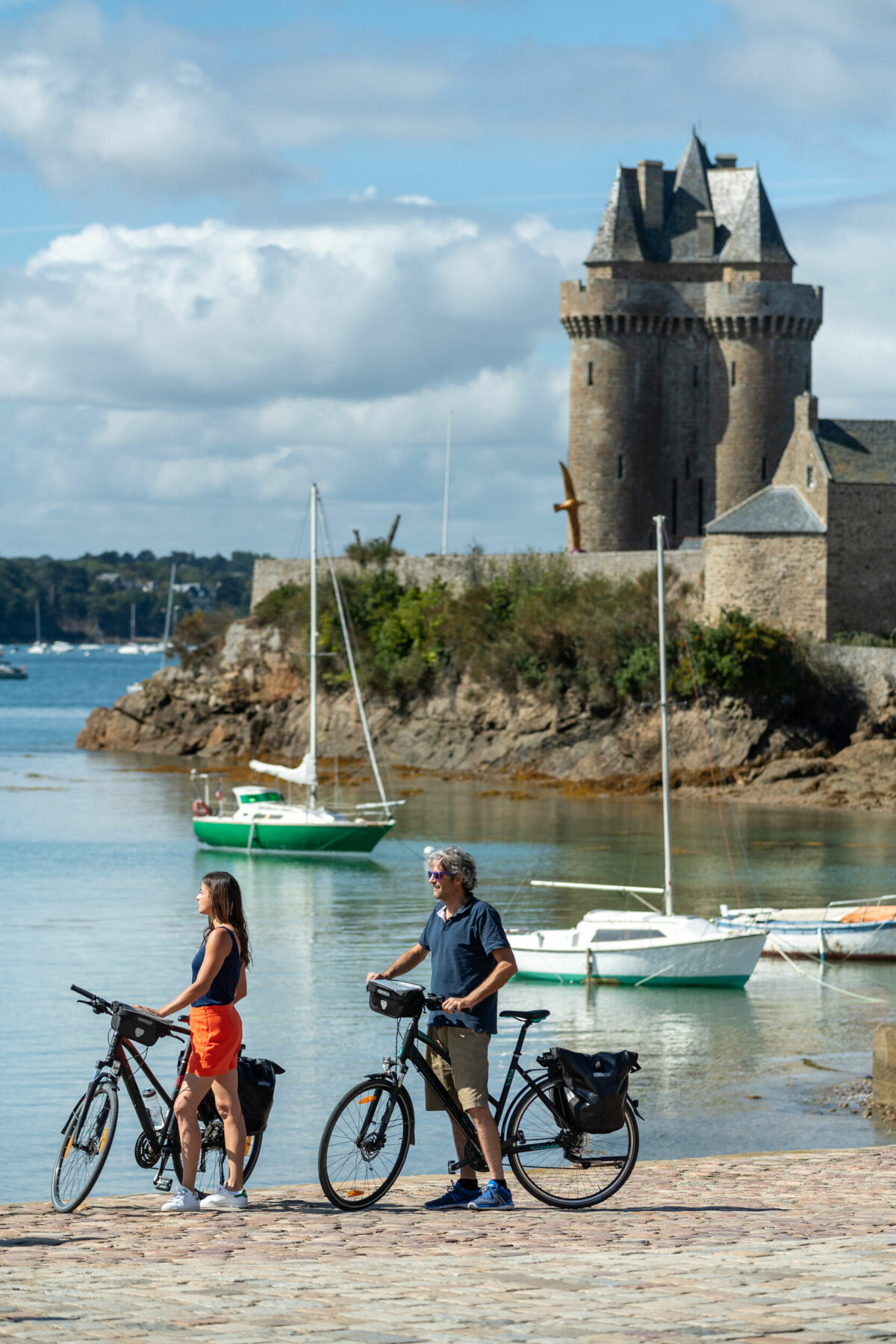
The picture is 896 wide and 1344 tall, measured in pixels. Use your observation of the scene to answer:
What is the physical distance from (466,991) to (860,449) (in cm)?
4499

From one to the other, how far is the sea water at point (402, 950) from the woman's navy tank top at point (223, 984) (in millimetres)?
5654

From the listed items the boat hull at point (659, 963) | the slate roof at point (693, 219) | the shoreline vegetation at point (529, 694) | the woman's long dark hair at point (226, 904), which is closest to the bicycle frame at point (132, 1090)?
the woman's long dark hair at point (226, 904)

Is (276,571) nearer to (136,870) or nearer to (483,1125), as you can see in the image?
(136,870)

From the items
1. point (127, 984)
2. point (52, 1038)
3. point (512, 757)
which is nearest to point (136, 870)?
point (127, 984)

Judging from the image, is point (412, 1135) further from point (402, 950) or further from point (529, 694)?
point (529, 694)

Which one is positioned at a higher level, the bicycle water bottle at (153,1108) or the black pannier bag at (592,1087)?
the black pannier bag at (592,1087)

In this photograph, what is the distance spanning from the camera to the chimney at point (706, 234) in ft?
202

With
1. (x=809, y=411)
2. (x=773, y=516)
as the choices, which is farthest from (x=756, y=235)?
(x=773, y=516)

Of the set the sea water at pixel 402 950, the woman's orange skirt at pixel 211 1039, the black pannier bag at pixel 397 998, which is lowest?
the sea water at pixel 402 950

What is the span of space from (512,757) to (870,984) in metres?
32.2

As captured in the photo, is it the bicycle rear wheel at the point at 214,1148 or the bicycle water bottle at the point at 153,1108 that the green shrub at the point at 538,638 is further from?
the bicycle rear wheel at the point at 214,1148

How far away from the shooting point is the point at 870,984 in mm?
24453

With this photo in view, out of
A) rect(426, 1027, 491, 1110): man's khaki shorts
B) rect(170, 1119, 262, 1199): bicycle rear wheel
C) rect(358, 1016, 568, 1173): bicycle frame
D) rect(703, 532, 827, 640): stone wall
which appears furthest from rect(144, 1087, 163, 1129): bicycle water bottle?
rect(703, 532, 827, 640): stone wall

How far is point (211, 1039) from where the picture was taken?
333 inches
